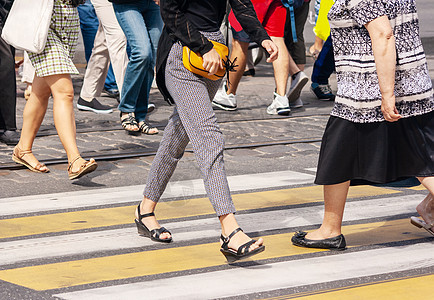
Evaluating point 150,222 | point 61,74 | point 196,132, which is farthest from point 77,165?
point 196,132

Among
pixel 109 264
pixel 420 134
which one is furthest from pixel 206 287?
pixel 420 134

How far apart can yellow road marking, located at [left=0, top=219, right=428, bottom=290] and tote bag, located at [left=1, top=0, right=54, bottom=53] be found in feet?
7.57

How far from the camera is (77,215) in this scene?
5.86 metres

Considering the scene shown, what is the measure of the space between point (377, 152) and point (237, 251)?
0.91 meters

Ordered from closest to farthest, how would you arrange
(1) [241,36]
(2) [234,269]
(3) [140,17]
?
1. (2) [234,269]
2. (3) [140,17]
3. (1) [241,36]

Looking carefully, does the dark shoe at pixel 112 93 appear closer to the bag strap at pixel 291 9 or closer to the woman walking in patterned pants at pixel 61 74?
the bag strap at pixel 291 9

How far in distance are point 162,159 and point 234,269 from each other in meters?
0.87

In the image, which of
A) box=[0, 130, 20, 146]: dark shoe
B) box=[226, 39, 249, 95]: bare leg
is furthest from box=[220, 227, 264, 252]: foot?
box=[226, 39, 249, 95]: bare leg

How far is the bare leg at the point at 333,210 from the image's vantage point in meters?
5.00

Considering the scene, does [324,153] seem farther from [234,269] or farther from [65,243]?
[65,243]

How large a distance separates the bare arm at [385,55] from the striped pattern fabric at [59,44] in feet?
9.13

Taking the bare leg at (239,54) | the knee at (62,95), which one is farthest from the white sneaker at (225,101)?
the knee at (62,95)

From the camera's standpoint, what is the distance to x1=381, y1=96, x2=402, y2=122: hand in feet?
15.6

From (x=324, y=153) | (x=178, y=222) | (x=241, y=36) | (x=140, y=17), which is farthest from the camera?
(x=241, y=36)
